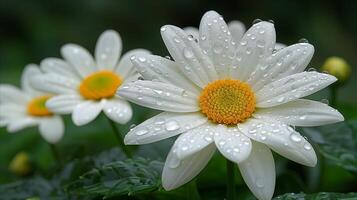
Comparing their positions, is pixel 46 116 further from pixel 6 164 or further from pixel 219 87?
pixel 219 87

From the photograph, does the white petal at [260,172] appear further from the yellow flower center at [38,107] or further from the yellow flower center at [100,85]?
the yellow flower center at [38,107]

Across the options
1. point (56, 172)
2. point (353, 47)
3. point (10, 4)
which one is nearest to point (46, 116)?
point (56, 172)

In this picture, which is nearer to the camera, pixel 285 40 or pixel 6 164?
pixel 6 164

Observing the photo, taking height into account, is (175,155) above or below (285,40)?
above

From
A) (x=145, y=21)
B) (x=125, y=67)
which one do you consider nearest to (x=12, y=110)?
(x=125, y=67)

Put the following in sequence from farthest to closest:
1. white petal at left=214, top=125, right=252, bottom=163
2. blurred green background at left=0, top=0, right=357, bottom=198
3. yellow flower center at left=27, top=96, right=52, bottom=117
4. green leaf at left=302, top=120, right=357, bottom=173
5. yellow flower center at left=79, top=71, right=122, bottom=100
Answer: blurred green background at left=0, top=0, right=357, bottom=198 < yellow flower center at left=27, top=96, right=52, bottom=117 < yellow flower center at left=79, top=71, right=122, bottom=100 < green leaf at left=302, top=120, right=357, bottom=173 < white petal at left=214, top=125, right=252, bottom=163

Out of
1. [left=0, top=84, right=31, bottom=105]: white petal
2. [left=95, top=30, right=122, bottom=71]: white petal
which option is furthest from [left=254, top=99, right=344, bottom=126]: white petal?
[left=0, top=84, right=31, bottom=105]: white petal

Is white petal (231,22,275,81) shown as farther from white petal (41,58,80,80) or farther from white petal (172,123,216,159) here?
white petal (41,58,80,80)
